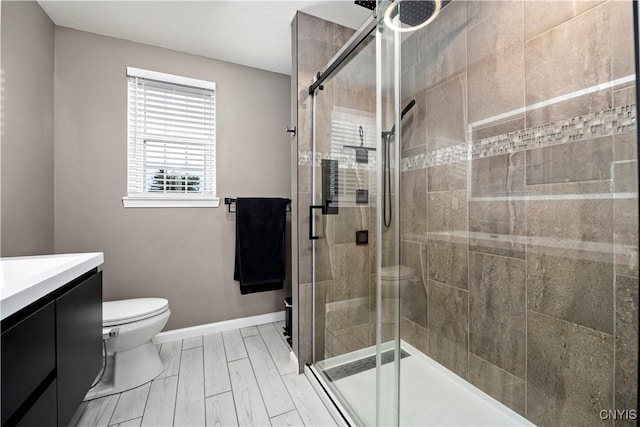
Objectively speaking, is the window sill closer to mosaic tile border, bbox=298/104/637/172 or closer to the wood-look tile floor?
mosaic tile border, bbox=298/104/637/172

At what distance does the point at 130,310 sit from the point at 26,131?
1.19m

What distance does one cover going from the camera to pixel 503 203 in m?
1.42

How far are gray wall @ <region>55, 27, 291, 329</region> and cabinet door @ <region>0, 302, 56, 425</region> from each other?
1.24 m

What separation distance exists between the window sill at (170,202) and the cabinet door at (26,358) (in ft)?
4.20

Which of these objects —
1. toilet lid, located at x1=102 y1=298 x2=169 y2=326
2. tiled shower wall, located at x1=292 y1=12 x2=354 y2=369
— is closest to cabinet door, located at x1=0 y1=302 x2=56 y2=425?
toilet lid, located at x1=102 y1=298 x2=169 y2=326

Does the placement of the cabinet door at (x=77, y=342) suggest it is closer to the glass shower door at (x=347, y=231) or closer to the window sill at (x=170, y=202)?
the window sill at (x=170, y=202)

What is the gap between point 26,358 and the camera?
774 millimetres

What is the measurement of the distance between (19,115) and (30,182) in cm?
38

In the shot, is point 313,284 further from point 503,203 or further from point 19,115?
point 19,115

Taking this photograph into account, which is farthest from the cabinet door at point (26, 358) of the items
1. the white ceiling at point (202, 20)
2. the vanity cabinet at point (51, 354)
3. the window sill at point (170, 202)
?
the white ceiling at point (202, 20)

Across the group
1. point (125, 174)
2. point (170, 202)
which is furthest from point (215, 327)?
point (125, 174)

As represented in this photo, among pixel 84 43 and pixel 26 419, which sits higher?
pixel 84 43

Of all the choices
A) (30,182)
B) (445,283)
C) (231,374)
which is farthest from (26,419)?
(445,283)

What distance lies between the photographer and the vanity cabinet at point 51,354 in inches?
28.2
